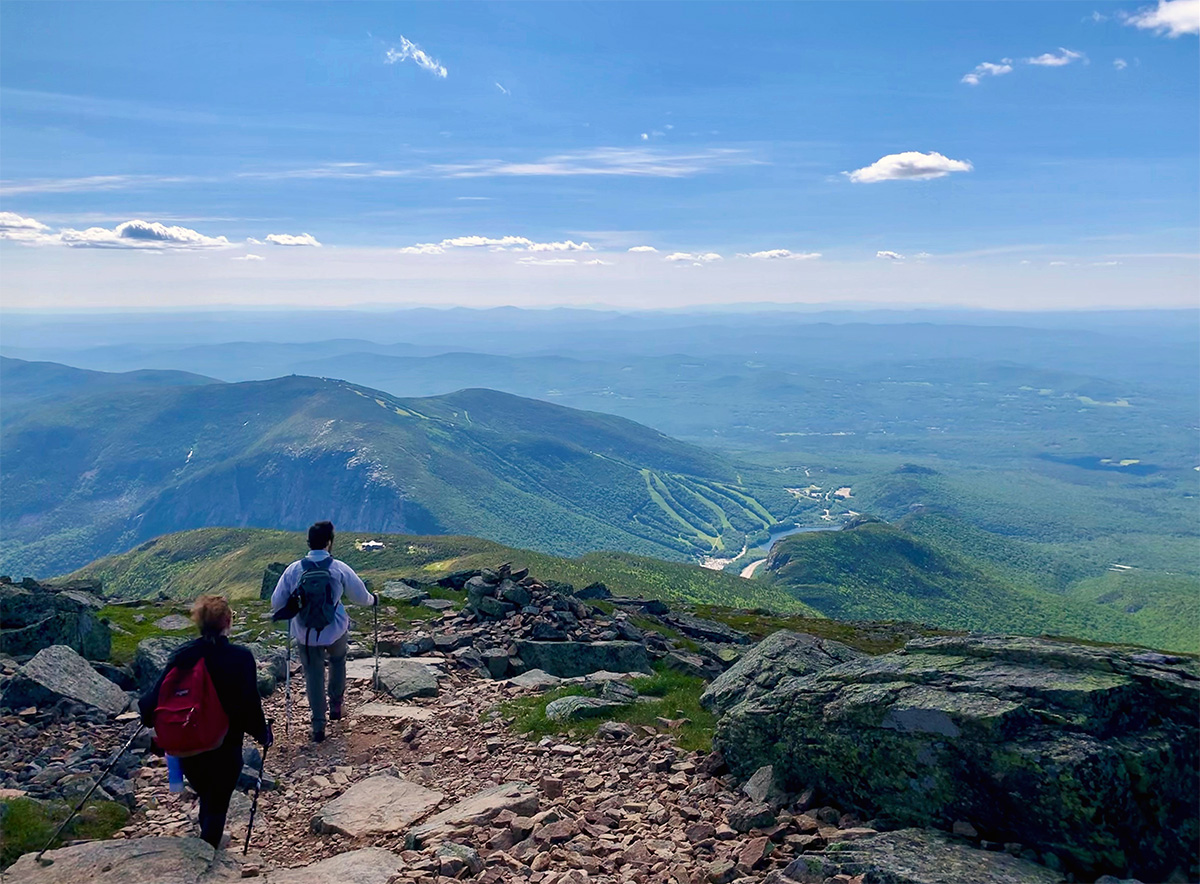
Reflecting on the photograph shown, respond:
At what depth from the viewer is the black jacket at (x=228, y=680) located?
1091cm

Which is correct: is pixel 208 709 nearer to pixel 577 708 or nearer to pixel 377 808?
pixel 377 808

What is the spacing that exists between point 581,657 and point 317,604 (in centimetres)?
1126

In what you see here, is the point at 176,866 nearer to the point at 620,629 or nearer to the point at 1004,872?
the point at 1004,872

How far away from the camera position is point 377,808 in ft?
45.4

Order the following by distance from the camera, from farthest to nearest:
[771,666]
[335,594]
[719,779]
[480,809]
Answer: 1. [771,666]
2. [335,594]
3. [719,779]
4. [480,809]

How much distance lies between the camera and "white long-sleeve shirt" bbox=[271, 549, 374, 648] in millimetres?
16500

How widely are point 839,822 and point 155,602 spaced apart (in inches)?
1740

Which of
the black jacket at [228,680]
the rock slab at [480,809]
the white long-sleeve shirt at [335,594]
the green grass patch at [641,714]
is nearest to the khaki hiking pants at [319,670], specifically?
the white long-sleeve shirt at [335,594]

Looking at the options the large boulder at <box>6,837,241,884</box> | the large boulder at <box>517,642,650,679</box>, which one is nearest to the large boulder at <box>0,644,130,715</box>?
the large boulder at <box>6,837,241,884</box>

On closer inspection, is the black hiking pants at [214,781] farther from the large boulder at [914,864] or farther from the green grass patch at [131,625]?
the green grass patch at [131,625]

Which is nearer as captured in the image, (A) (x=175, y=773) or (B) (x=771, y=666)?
(A) (x=175, y=773)

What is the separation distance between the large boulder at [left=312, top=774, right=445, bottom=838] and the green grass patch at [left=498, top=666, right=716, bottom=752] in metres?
3.65

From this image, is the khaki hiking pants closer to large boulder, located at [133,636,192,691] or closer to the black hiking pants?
the black hiking pants

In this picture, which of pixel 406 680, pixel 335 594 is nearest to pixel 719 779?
pixel 335 594
